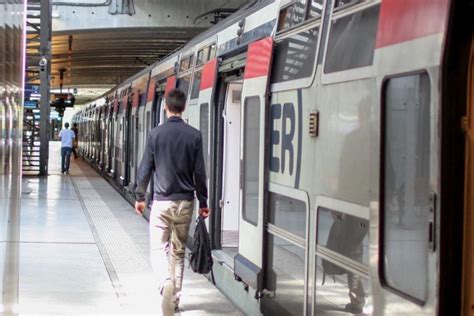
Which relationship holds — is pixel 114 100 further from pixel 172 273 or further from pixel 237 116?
pixel 172 273

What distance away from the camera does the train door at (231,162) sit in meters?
7.70

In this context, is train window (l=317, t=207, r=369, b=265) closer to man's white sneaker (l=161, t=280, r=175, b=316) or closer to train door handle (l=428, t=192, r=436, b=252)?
train door handle (l=428, t=192, r=436, b=252)

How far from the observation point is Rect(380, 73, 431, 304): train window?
2.98 m

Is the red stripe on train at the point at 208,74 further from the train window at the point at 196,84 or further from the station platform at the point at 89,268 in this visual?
the station platform at the point at 89,268

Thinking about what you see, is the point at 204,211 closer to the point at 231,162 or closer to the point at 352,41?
the point at 231,162

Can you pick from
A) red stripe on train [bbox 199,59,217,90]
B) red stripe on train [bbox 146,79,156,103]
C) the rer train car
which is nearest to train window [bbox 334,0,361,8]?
the rer train car

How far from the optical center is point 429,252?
9.52 ft

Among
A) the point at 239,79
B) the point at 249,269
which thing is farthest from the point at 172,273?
the point at 239,79

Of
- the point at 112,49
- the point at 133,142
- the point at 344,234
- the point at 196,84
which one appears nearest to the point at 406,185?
the point at 344,234

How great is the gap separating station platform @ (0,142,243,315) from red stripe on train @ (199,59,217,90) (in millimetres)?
1948

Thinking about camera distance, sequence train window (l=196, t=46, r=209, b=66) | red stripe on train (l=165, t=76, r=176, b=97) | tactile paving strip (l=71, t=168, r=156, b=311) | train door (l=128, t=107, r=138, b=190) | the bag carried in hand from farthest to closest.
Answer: train door (l=128, t=107, r=138, b=190) → red stripe on train (l=165, t=76, r=176, b=97) → train window (l=196, t=46, r=209, b=66) → tactile paving strip (l=71, t=168, r=156, b=311) → the bag carried in hand

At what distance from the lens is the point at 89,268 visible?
8.57 meters

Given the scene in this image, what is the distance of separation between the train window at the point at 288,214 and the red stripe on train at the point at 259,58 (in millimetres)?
892

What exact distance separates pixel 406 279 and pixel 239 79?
4.48 metres
